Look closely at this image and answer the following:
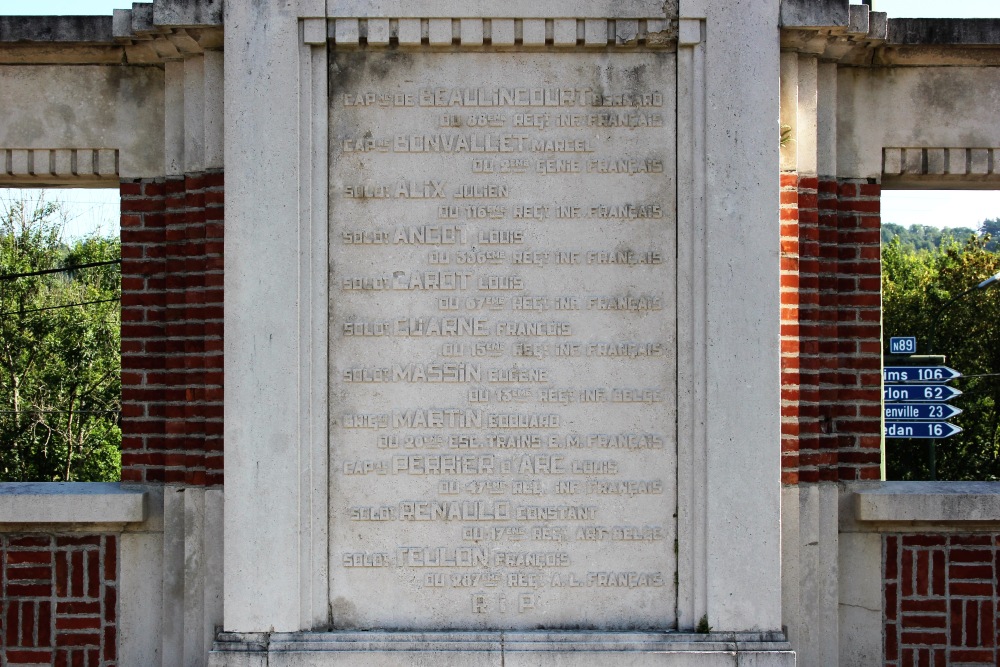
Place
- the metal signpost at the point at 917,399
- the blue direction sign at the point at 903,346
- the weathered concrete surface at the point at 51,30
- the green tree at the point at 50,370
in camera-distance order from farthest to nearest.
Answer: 1. the green tree at the point at 50,370
2. the blue direction sign at the point at 903,346
3. the metal signpost at the point at 917,399
4. the weathered concrete surface at the point at 51,30

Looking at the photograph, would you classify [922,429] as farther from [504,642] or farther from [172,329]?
[172,329]

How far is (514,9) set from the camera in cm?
478

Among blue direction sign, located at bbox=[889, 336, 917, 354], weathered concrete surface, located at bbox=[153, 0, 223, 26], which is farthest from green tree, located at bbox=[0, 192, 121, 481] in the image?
weathered concrete surface, located at bbox=[153, 0, 223, 26]

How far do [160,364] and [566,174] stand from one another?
2.24 meters

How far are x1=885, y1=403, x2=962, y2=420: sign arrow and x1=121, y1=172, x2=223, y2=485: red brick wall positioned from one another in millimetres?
9354

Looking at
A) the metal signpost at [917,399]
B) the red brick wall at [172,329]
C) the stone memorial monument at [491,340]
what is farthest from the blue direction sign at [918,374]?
the red brick wall at [172,329]

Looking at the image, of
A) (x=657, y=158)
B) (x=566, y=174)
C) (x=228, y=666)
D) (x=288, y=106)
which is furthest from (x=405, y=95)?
(x=228, y=666)

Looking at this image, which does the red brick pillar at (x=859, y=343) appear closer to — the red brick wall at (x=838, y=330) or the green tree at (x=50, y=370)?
the red brick wall at (x=838, y=330)

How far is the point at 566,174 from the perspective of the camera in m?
4.83

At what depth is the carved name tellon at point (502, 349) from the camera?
4.77 m

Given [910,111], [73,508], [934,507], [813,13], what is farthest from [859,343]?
[73,508]

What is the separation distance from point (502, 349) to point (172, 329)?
5.44ft

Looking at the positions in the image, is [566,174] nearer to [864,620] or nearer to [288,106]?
[288,106]

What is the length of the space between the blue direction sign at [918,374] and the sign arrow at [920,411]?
302 mm
